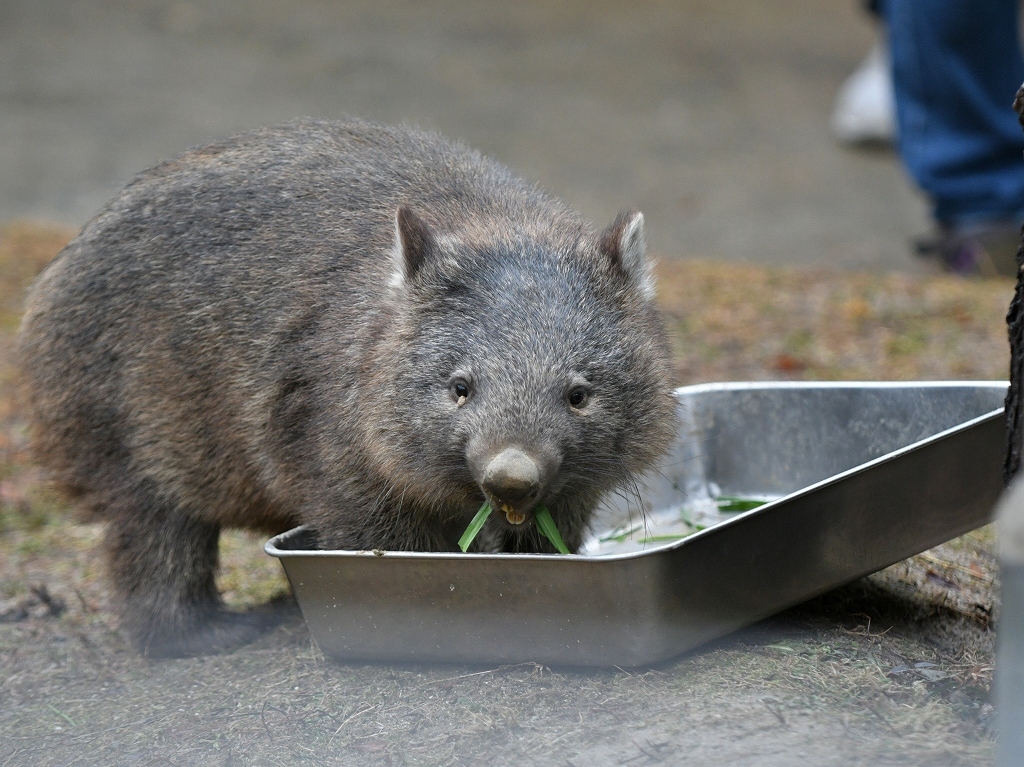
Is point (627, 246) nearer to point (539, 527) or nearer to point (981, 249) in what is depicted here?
point (539, 527)

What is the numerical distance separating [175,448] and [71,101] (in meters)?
10.4

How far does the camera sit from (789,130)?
1356 cm

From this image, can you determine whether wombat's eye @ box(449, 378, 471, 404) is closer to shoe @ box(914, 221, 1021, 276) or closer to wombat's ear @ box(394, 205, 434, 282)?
wombat's ear @ box(394, 205, 434, 282)

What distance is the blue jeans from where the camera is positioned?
8.48 meters

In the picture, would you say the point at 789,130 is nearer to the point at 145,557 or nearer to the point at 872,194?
the point at 872,194

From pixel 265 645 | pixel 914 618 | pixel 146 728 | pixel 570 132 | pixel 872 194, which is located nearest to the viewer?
pixel 146 728

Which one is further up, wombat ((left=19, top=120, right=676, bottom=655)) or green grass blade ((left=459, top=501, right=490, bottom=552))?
wombat ((left=19, top=120, right=676, bottom=655))

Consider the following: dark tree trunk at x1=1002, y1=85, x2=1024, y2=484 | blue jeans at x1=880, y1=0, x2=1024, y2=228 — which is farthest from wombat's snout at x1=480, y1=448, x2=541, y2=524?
blue jeans at x1=880, y1=0, x2=1024, y2=228

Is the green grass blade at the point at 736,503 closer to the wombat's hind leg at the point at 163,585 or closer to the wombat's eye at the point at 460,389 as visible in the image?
the wombat's eye at the point at 460,389

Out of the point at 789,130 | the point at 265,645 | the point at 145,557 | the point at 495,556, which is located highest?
the point at 789,130

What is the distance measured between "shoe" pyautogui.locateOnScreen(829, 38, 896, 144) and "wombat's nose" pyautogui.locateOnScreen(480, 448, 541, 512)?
1059cm

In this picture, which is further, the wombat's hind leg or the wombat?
the wombat's hind leg

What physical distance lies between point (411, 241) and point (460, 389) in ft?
1.79

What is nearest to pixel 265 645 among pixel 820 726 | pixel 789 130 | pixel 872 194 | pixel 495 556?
pixel 495 556
